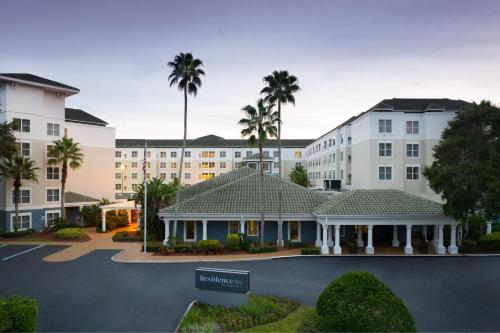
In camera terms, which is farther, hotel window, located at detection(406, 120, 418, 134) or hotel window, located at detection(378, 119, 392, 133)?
hotel window, located at detection(378, 119, 392, 133)

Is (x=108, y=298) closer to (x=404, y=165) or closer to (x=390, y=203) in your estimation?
(x=390, y=203)

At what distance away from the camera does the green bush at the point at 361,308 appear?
1034 cm

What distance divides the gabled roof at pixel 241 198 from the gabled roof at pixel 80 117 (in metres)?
21.5

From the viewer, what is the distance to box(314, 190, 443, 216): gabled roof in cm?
2625

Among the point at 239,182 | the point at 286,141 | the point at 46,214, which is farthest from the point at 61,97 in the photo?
the point at 286,141

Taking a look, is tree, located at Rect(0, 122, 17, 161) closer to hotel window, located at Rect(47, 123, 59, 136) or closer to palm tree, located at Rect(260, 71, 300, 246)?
hotel window, located at Rect(47, 123, 59, 136)

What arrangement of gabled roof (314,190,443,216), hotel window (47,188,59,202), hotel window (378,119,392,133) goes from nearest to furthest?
gabled roof (314,190,443,216), hotel window (47,188,59,202), hotel window (378,119,392,133)

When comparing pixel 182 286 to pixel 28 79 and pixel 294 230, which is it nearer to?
pixel 294 230

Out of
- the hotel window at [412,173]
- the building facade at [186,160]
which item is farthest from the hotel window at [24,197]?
the hotel window at [412,173]

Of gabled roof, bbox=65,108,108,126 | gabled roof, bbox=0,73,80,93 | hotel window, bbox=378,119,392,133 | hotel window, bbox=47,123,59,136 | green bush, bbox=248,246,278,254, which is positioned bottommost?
green bush, bbox=248,246,278,254

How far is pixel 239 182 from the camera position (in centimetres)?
3372

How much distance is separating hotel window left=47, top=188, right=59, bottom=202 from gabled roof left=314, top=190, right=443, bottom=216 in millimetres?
31581

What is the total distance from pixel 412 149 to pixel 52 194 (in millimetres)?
45707

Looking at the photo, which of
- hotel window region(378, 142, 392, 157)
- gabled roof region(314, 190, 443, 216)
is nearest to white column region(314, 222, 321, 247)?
gabled roof region(314, 190, 443, 216)
